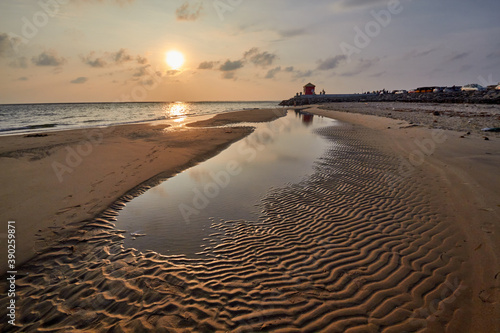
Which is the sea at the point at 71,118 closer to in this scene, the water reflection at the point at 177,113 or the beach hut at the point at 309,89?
the water reflection at the point at 177,113

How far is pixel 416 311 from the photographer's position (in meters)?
3.96

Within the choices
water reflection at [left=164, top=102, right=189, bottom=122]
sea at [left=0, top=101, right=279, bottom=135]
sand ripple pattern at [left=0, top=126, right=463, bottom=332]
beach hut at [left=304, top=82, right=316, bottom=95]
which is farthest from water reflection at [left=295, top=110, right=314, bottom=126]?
beach hut at [left=304, top=82, right=316, bottom=95]

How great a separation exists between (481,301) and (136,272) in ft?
21.9

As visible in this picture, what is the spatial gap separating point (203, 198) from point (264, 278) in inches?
187

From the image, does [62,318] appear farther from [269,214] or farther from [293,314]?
[269,214]

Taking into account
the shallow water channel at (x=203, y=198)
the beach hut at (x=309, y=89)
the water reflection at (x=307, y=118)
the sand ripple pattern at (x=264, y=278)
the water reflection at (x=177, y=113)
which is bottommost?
the sand ripple pattern at (x=264, y=278)

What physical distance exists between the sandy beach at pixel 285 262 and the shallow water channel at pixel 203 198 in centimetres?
41

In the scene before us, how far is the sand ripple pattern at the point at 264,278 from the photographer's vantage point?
12.7 ft

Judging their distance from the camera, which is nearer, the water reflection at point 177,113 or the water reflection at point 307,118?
the water reflection at point 307,118

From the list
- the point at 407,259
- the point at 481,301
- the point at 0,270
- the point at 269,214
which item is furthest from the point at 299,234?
the point at 0,270

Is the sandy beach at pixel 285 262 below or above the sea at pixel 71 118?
below

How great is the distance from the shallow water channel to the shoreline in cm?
130

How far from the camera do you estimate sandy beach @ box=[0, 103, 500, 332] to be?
12.8 ft

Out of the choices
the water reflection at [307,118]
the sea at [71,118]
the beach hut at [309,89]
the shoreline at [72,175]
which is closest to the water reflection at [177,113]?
the sea at [71,118]
